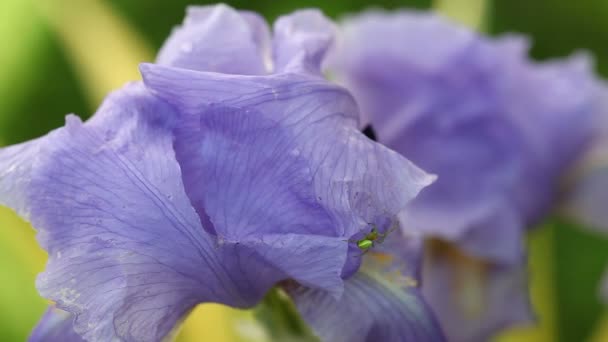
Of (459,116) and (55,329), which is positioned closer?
(55,329)

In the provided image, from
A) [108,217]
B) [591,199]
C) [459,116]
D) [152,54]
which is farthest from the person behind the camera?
[152,54]

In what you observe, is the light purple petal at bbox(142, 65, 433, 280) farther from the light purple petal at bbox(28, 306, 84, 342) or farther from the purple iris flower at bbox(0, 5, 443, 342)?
the light purple petal at bbox(28, 306, 84, 342)

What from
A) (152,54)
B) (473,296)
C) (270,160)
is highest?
(270,160)

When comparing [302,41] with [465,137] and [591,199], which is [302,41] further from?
[591,199]

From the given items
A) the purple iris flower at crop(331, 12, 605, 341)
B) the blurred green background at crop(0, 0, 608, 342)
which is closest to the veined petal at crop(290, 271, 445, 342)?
the purple iris flower at crop(331, 12, 605, 341)

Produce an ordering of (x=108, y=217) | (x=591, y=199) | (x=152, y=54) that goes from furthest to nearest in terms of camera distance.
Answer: (x=152, y=54) < (x=591, y=199) < (x=108, y=217)

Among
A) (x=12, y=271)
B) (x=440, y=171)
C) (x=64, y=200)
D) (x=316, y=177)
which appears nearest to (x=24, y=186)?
(x=64, y=200)

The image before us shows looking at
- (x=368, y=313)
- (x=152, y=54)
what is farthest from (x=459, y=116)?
(x=152, y=54)

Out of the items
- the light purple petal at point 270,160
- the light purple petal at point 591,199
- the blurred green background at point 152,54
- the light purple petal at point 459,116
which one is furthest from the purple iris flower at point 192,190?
the blurred green background at point 152,54
